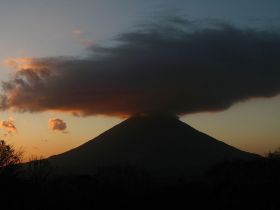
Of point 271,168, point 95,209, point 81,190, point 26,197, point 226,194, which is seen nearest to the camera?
point 26,197

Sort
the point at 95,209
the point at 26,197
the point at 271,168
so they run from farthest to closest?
the point at 271,168
the point at 95,209
the point at 26,197

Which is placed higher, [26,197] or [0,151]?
[0,151]

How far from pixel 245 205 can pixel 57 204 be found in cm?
1326

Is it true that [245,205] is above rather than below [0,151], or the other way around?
below

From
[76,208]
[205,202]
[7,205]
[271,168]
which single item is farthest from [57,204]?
[271,168]

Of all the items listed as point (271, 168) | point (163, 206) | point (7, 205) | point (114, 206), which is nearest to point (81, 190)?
point (114, 206)

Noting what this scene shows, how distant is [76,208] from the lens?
38.3 m

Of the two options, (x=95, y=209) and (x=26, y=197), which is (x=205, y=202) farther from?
(x=26, y=197)

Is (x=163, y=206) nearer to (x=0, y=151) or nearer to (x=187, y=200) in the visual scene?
(x=187, y=200)

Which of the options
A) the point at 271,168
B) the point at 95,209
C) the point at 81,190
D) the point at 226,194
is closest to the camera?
the point at 95,209

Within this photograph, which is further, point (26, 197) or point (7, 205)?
point (26, 197)

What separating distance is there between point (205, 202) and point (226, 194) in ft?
13.3

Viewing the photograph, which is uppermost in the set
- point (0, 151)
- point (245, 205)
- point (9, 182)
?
point (0, 151)

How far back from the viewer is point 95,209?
40531mm
